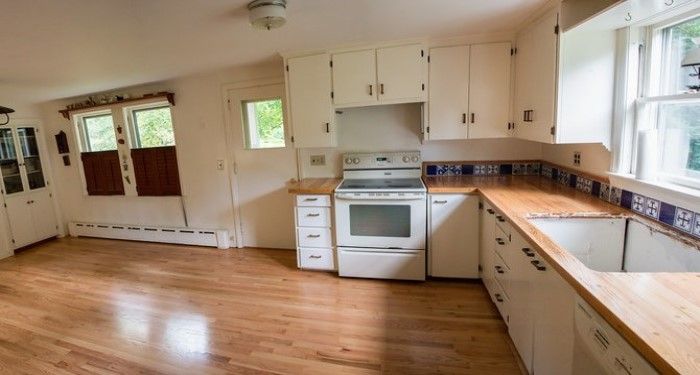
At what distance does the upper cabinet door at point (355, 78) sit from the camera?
2.74 metres

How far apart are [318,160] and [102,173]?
3415 millimetres

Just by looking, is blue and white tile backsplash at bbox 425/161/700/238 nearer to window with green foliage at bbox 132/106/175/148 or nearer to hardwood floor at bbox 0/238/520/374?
hardwood floor at bbox 0/238/520/374

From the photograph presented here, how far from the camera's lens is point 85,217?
486cm

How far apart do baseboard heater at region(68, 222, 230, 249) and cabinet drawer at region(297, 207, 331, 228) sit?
1.45 metres

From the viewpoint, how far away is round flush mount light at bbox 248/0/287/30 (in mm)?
1720

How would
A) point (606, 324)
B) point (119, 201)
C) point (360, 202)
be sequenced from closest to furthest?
1. point (606, 324)
2. point (360, 202)
3. point (119, 201)

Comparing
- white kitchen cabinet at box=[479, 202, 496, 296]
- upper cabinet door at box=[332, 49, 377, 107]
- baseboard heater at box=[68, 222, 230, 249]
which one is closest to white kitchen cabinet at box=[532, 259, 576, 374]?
white kitchen cabinet at box=[479, 202, 496, 296]

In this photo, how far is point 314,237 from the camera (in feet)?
9.93

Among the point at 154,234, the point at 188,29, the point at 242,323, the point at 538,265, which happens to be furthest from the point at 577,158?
the point at 154,234

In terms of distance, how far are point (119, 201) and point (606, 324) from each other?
543cm

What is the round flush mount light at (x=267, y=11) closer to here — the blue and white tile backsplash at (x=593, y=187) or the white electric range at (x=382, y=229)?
the white electric range at (x=382, y=229)

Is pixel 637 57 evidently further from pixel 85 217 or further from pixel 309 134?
pixel 85 217

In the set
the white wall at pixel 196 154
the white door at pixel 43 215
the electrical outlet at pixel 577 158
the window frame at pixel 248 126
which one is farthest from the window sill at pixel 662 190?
the white door at pixel 43 215

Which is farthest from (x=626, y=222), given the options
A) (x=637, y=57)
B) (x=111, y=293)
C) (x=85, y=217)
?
(x=85, y=217)
